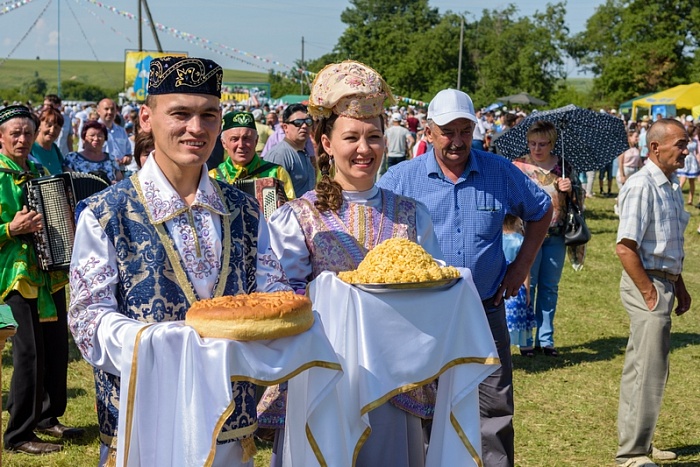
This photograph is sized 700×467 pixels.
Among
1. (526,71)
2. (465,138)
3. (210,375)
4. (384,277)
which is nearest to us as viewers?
(210,375)

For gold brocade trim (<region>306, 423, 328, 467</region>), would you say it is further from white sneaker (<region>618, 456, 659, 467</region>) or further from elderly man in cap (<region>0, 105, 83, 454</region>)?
white sneaker (<region>618, 456, 659, 467</region>)

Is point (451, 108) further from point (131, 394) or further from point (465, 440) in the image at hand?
point (131, 394)

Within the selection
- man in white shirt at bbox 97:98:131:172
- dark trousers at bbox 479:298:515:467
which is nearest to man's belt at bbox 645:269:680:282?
dark trousers at bbox 479:298:515:467

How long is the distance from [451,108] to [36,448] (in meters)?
3.71

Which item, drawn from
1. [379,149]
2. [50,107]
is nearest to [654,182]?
[379,149]

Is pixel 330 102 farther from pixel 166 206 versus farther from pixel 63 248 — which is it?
pixel 63 248

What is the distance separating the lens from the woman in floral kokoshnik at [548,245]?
30.2 ft

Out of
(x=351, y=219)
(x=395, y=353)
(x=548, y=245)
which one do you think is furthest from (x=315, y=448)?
(x=548, y=245)

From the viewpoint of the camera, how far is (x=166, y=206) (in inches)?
121

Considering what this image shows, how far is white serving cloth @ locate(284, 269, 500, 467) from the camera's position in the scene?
3350 mm

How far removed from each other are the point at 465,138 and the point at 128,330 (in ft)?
9.39

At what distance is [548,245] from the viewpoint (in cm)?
927

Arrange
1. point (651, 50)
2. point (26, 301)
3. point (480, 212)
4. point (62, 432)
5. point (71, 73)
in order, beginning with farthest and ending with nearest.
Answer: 1. point (71, 73)
2. point (651, 50)
3. point (62, 432)
4. point (26, 301)
5. point (480, 212)

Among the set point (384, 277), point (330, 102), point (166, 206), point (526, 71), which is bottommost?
point (384, 277)
